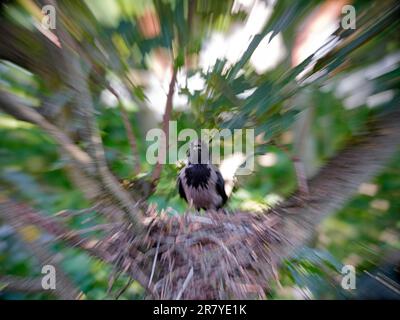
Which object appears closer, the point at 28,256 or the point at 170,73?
the point at 28,256

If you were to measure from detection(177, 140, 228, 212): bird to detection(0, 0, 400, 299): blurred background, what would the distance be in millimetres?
696

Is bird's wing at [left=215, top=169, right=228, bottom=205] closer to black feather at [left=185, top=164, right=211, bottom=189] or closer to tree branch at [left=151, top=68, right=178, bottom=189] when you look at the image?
black feather at [left=185, top=164, right=211, bottom=189]

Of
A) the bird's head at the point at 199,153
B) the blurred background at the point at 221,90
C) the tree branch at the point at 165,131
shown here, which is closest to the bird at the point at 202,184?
the bird's head at the point at 199,153

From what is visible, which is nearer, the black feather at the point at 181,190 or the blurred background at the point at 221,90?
the blurred background at the point at 221,90

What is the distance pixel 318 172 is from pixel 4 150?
24.3 inches

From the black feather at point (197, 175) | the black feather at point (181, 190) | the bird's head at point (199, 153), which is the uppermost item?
the bird's head at point (199, 153)

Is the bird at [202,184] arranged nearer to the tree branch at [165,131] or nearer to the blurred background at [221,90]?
the tree branch at [165,131]

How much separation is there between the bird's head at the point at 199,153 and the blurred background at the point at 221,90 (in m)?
0.45

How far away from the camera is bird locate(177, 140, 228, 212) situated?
1.46m

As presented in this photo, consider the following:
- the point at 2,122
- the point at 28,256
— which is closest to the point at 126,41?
the point at 2,122

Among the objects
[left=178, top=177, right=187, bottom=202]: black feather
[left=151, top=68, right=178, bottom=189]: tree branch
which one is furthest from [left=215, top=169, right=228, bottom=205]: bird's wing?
[left=151, top=68, right=178, bottom=189]: tree branch

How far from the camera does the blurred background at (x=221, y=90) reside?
0.52 metres
